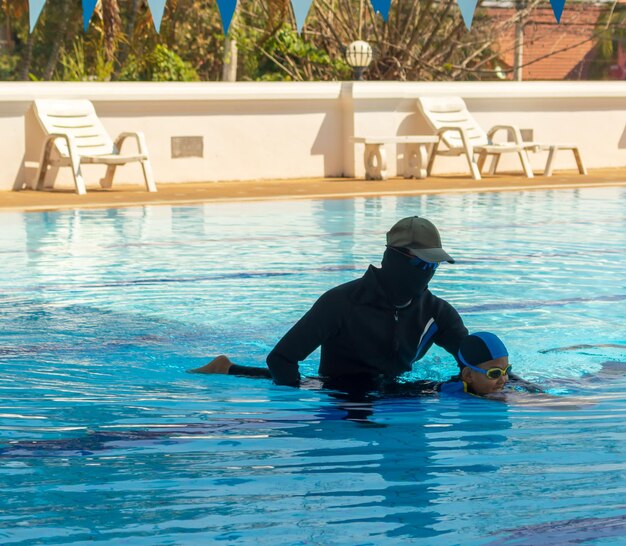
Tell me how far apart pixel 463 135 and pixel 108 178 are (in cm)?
519

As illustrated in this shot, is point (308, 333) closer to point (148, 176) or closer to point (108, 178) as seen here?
point (148, 176)

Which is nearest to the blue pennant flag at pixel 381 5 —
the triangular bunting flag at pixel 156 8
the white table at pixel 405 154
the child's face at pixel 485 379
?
the triangular bunting flag at pixel 156 8

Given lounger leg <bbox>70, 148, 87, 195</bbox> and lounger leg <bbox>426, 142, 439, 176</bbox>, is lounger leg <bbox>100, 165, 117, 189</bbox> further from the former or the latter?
lounger leg <bbox>426, 142, 439, 176</bbox>

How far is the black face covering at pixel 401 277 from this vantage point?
4.94 metres

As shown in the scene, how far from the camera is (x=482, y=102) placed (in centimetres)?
1923

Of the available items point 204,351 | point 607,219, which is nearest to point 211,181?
point 607,219

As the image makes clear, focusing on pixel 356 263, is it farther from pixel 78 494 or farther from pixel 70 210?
pixel 78 494

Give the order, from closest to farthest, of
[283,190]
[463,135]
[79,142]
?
[79,142] → [283,190] → [463,135]

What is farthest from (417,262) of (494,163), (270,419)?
(494,163)

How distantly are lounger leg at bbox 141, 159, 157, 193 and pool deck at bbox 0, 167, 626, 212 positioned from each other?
4.9 inches

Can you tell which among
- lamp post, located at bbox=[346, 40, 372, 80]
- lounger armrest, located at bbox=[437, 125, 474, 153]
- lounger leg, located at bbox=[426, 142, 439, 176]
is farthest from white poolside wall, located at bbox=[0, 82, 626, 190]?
lamp post, located at bbox=[346, 40, 372, 80]

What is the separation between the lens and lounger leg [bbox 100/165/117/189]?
16234 mm

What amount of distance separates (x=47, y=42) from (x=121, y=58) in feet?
8.85

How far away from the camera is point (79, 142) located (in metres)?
15.7
